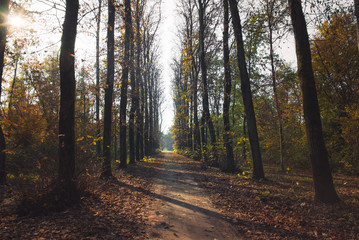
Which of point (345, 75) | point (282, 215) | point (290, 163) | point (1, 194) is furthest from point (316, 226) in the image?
point (290, 163)

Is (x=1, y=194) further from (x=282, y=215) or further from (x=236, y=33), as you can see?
(x=236, y=33)

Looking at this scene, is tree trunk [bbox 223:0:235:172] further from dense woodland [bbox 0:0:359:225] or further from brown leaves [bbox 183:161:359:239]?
brown leaves [bbox 183:161:359:239]

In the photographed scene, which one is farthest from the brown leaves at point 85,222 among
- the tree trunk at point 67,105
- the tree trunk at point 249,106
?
the tree trunk at point 249,106

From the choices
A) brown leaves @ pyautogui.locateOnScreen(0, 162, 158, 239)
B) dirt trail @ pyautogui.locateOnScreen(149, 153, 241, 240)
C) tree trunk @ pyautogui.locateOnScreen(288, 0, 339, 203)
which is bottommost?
dirt trail @ pyautogui.locateOnScreen(149, 153, 241, 240)

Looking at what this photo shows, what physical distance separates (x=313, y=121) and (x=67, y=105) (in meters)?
6.71

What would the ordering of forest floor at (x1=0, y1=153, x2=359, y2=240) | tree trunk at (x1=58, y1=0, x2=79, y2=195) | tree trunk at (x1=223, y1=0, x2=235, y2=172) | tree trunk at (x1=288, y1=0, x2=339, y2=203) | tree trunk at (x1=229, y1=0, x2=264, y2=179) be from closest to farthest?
1. forest floor at (x1=0, y1=153, x2=359, y2=240)
2. tree trunk at (x1=58, y1=0, x2=79, y2=195)
3. tree trunk at (x1=288, y1=0, x2=339, y2=203)
4. tree trunk at (x1=229, y1=0, x2=264, y2=179)
5. tree trunk at (x1=223, y1=0, x2=235, y2=172)

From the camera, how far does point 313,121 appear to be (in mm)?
5898

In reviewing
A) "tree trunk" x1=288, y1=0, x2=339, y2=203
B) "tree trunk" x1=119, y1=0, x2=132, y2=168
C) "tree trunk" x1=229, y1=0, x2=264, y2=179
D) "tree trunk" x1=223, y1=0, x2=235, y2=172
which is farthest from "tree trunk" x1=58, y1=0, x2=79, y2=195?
"tree trunk" x1=223, y1=0, x2=235, y2=172

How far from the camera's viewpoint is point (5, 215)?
189 inches

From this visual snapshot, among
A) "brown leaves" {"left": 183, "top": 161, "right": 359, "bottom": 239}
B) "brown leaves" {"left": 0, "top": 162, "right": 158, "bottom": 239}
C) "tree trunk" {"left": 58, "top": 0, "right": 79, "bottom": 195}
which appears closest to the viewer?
"brown leaves" {"left": 0, "top": 162, "right": 158, "bottom": 239}

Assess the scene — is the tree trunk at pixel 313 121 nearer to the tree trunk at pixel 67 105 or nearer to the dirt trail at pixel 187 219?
the dirt trail at pixel 187 219

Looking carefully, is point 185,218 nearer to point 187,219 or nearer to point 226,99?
point 187,219

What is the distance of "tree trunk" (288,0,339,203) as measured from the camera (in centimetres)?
575

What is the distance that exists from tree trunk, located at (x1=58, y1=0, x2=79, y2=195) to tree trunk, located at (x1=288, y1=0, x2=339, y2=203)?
644 centimetres
